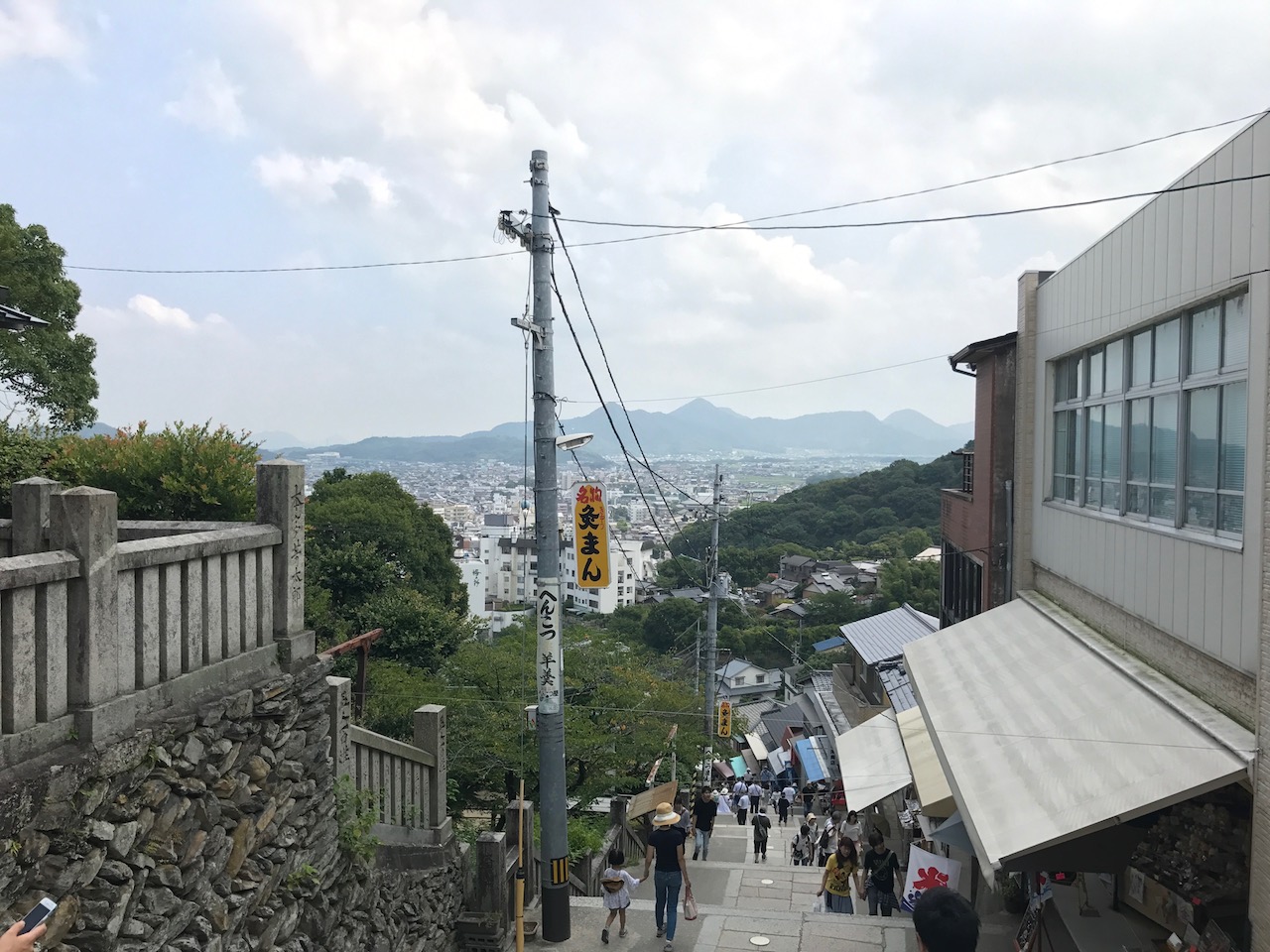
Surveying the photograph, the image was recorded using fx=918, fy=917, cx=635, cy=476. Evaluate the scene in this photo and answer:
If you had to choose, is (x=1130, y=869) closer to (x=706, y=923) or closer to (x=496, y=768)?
(x=706, y=923)

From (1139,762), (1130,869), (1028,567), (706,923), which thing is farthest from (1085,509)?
(706,923)

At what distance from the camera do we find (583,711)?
20.0 m

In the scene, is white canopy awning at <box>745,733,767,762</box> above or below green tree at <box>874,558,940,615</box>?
below

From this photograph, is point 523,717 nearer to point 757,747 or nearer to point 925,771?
point 925,771

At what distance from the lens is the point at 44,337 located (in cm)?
1852

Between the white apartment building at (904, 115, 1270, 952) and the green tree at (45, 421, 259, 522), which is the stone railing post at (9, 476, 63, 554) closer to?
the green tree at (45, 421, 259, 522)

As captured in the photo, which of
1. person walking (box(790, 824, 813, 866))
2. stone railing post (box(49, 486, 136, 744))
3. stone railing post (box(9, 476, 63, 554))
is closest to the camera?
stone railing post (box(49, 486, 136, 744))

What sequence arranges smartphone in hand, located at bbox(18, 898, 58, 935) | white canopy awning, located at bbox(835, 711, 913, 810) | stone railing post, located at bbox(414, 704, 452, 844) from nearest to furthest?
smartphone in hand, located at bbox(18, 898, 58, 935) < stone railing post, located at bbox(414, 704, 452, 844) < white canopy awning, located at bbox(835, 711, 913, 810)

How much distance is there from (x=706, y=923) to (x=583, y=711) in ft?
33.0

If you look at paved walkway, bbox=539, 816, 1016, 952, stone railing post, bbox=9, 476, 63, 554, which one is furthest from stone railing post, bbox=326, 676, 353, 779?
paved walkway, bbox=539, 816, 1016, 952

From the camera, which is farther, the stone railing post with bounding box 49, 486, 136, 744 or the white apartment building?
the white apartment building

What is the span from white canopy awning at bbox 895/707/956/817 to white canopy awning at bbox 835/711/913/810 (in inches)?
14.5

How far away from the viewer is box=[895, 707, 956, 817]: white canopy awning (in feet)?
35.6

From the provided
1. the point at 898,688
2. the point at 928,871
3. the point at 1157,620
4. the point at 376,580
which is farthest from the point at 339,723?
the point at 898,688
